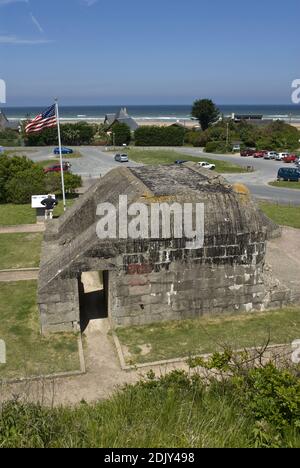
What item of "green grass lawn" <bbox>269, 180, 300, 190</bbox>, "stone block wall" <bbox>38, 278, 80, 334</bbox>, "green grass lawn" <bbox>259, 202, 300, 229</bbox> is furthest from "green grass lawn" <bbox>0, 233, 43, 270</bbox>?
"green grass lawn" <bbox>269, 180, 300, 190</bbox>

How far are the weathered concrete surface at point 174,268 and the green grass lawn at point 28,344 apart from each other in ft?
1.57

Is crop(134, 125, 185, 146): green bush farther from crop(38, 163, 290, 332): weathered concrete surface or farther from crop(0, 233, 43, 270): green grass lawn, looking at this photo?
crop(38, 163, 290, 332): weathered concrete surface

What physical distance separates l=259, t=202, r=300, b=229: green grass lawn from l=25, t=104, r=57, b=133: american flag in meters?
12.6

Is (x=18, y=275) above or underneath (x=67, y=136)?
underneath

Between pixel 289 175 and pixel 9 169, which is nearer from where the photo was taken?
pixel 9 169

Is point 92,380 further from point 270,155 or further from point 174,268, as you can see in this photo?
point 270,155

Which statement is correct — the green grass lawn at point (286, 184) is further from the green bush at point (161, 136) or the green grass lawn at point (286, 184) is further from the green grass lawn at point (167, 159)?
the green bush at point (161, 136)

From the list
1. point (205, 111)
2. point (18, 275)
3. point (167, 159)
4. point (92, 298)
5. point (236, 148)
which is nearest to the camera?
point (92, 298)

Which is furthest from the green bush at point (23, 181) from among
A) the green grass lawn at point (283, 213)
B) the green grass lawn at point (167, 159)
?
the green grass lawn at point (167, 159)

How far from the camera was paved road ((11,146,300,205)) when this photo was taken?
30.8m

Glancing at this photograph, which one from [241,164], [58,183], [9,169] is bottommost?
[241,164]

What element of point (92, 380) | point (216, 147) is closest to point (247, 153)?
point (216, 147)

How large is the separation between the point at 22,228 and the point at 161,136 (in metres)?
52.9

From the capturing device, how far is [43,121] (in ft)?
64.8
